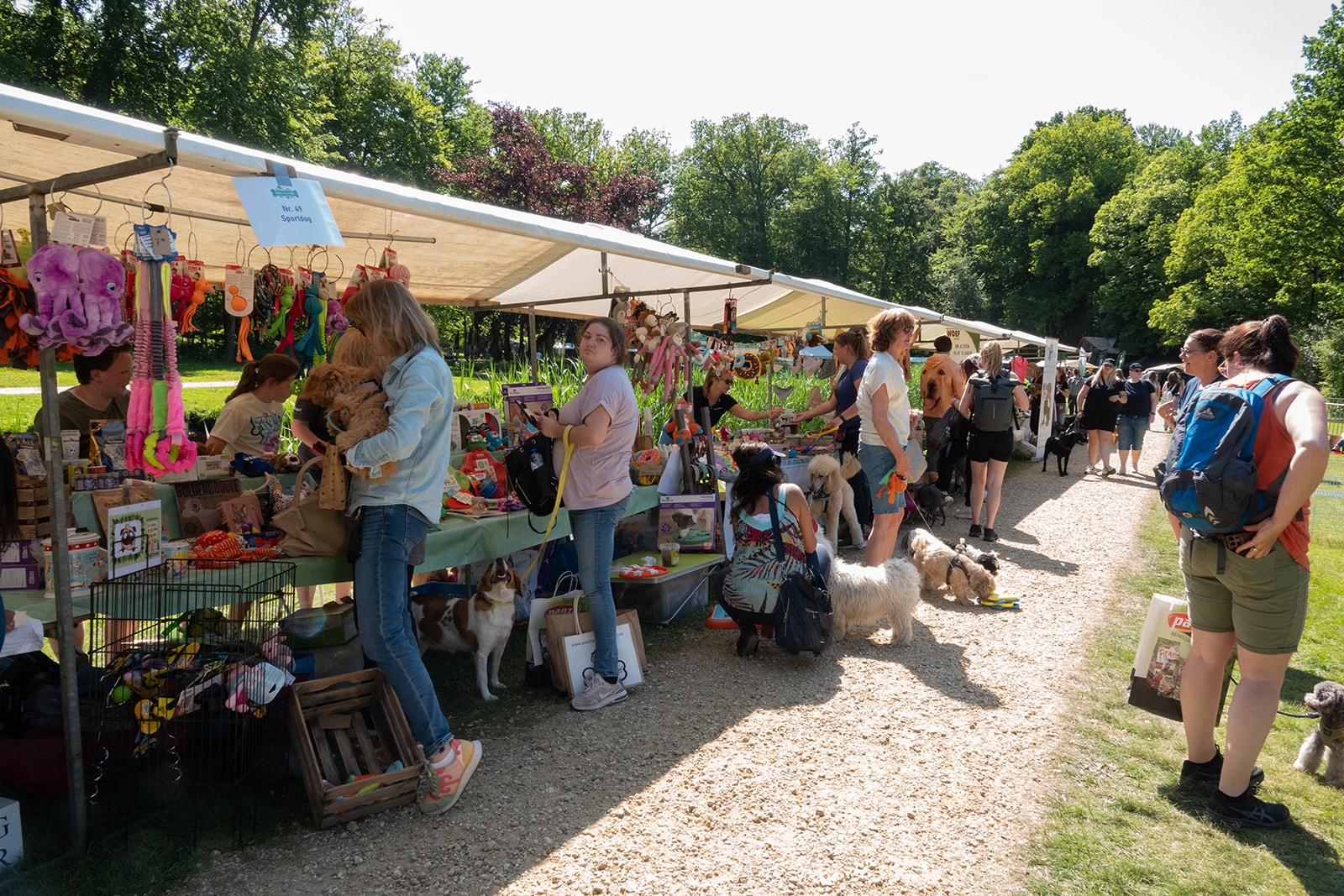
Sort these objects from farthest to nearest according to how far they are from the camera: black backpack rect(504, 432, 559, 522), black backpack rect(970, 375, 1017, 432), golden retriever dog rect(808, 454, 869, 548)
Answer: black backpack rect(970, 375, 1017, 432) < golden retriever dog rect(808, 454, 869, 548) < black backpack rect(504, 432, 559, 522)

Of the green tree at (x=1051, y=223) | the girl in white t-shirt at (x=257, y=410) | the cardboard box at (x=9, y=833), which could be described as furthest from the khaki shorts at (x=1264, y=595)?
the green tree at (x=1051, y=223)

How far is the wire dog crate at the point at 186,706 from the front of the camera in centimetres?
267

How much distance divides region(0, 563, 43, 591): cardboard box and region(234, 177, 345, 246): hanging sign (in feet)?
5.23

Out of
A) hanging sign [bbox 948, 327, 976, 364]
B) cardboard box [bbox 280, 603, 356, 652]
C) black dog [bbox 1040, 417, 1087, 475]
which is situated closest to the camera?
cardboard box [bbox 280, 603, 356, 652]

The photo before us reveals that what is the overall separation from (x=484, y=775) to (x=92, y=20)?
21.5 metres

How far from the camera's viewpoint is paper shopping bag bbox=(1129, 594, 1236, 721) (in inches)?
124

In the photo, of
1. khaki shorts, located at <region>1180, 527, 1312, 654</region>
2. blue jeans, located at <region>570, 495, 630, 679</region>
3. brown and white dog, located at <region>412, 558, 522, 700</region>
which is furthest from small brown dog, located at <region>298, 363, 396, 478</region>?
khaki shorts, located at <region>1180, 527, 1312, 654</region>

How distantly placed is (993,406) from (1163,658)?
13.4ft

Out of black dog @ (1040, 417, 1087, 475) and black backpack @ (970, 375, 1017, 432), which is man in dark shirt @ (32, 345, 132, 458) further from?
black dog @ (1040, 417, 1087, 475)

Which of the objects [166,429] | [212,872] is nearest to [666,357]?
[166,429]

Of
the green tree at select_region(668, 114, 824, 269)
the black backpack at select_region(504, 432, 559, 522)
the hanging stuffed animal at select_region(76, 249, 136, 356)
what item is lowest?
the black backpack at select_region(504, 432, 559, 522)

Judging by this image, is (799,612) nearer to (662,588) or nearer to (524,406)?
(662,588)

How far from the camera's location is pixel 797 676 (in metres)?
4.26

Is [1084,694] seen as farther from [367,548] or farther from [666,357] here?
[367,548]
